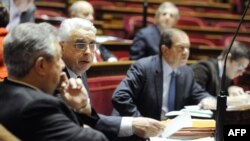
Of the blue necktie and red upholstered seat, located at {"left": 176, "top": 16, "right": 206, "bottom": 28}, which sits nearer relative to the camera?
the blue necktie

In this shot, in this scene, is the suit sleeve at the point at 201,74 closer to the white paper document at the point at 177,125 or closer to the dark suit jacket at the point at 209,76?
the dark suit jacket at the point at 209,76

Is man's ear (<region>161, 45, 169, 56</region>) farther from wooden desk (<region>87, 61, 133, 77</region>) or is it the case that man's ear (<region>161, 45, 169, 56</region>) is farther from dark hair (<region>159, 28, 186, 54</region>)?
wooden desk (<region>87, 61, 133, 77</region>)

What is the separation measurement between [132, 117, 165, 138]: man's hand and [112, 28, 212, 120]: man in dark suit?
2.42 ft

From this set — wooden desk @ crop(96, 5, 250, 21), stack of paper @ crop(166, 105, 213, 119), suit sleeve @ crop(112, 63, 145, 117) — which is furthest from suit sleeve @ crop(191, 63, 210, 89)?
wooden desk @ crop(96, 5, 250, 21)

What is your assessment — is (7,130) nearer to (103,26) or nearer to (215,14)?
(103,26)

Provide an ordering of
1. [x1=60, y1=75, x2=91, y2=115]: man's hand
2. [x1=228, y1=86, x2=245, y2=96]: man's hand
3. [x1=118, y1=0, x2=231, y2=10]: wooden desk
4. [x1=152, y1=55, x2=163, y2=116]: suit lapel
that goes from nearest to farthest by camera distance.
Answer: [x1=60, y1=75, x2=91, y2=115]: man's hand < [x1=152, y1=55, x2=163, y2=116]: suit lapel < [x1=228, y1=86, x2=245, y2=96]: man's hand < [x1=118, y1=0, x2=231, y2=10]: wooden desk

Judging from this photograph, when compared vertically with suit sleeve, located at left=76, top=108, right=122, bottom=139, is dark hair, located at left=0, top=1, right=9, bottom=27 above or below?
above

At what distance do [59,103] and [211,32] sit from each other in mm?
4653

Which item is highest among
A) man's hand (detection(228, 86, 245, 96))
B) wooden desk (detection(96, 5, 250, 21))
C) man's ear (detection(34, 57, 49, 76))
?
man's ear (detection(34, 57, 49, 76))

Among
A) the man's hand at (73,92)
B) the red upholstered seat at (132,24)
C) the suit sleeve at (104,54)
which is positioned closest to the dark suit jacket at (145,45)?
the suit sleeve at (104,54)

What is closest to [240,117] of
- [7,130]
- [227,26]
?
[7,130]

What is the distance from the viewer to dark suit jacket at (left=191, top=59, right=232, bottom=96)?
3488mm

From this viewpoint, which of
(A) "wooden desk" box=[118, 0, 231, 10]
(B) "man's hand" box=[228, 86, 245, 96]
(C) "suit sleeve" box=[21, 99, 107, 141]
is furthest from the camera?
(A) "wooden desk" box=[118, 0, 231, 10]

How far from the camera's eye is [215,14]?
Answer: 6.48 metres
